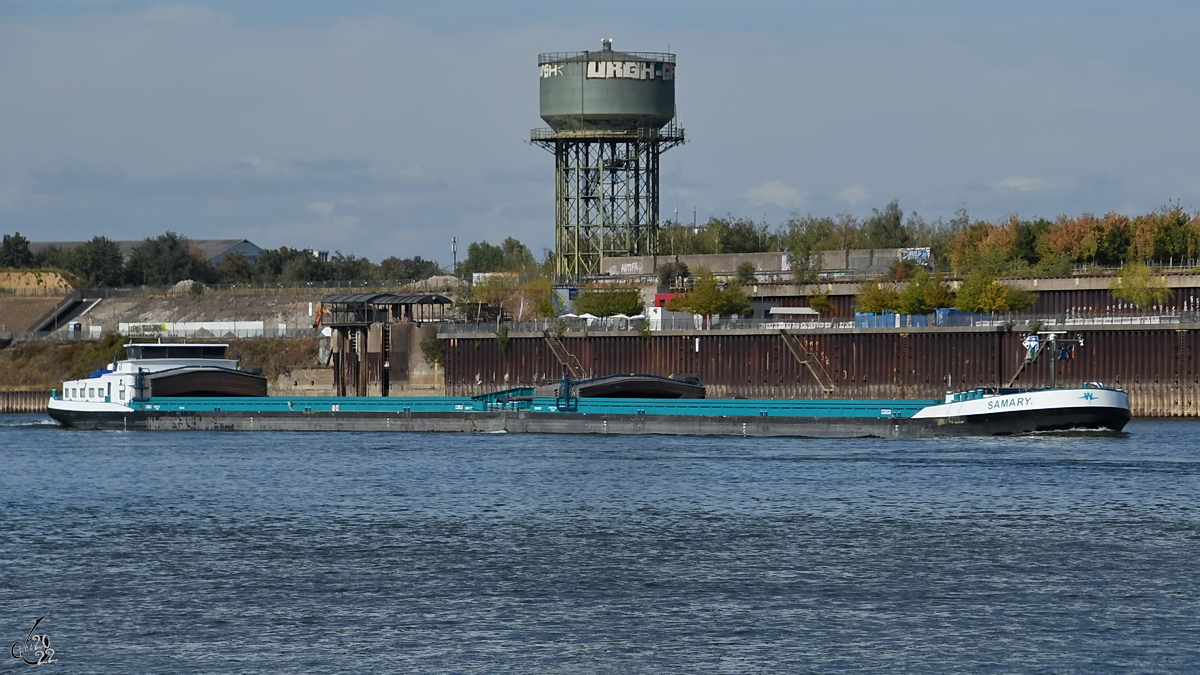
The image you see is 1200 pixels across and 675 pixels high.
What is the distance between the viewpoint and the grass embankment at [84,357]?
128 metres

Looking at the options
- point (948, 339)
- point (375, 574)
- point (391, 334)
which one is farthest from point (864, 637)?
point (391, 334)

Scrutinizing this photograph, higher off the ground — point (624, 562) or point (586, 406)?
point (586, 406)

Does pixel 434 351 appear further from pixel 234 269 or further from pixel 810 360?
pixel 234 269

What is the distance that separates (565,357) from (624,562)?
226 feet

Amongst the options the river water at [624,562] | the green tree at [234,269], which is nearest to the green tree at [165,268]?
the green tree at [234,269]

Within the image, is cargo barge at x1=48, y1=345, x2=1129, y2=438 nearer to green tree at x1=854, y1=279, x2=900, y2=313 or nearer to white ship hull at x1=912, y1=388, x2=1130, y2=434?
white ship hull at x1=912, y1=388, x2=1130, y2=434

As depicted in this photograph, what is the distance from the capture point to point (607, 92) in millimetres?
131750

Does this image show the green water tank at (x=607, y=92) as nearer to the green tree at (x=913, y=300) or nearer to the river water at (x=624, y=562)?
the green tree at (x=913, y=300)

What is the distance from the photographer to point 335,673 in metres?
27.9

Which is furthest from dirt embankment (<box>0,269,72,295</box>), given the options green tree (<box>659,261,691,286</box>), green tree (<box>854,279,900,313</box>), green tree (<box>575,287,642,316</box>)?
green tree (<box>854,279,900,313</box>)

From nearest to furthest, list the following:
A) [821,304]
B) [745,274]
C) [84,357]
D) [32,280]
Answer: [821,304] < [745,274] < [84,357] < [32,280]

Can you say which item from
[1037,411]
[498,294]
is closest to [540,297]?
[498,294]

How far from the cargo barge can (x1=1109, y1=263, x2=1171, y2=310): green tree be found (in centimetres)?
3533

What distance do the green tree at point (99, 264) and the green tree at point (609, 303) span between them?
79.7 meters
